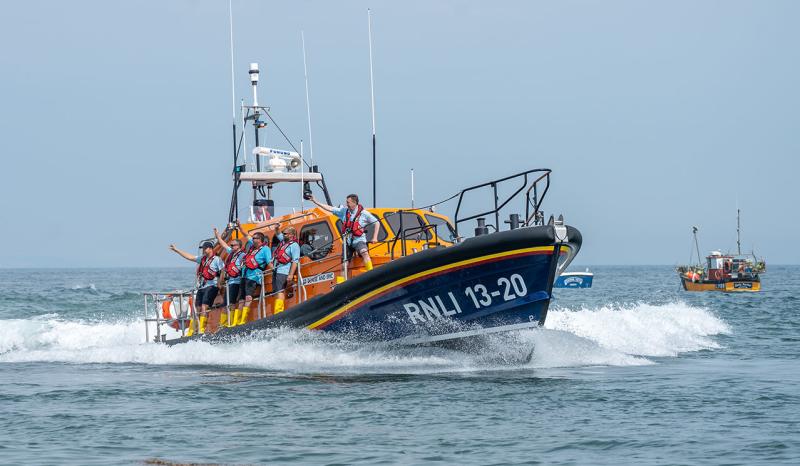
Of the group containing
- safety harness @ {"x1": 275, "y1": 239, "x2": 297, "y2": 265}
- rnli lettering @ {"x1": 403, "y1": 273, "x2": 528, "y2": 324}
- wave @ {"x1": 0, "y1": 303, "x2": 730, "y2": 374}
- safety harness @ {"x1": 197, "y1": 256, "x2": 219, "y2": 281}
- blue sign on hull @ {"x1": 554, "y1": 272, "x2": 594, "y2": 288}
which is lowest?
blue sign on hull @ {"x1": 554, "y1": 272, "x2": 594, "y2": 288}

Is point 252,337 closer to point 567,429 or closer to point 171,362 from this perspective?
point 171,362

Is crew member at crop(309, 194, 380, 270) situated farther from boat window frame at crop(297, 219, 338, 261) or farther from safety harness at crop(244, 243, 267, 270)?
safety harness at crop(244, 243, 267, 270)

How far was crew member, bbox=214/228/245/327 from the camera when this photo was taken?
1393cm

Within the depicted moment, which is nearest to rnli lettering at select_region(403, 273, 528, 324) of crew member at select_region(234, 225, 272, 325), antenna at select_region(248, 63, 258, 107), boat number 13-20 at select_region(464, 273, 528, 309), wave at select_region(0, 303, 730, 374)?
boat number 13-20 at select_region(464, 273, 528, 309)

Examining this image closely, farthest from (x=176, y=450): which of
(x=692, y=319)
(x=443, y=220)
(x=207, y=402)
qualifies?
(x=692, y=319)

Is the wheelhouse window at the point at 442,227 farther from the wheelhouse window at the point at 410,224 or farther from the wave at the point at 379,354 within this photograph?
the wave at the point at 379,354

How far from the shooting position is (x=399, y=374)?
1197 cm

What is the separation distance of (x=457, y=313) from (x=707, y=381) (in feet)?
9.63

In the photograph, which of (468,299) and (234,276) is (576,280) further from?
(468,299)

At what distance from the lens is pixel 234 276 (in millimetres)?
14000

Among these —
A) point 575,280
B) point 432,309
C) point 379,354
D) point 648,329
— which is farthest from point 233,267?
point 575,280

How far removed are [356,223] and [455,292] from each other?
1.61m

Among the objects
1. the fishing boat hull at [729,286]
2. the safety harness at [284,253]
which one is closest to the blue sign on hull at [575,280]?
the fishing boat hull at [729,286]

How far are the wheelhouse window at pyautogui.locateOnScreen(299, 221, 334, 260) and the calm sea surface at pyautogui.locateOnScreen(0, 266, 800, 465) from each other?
119 centimetres
